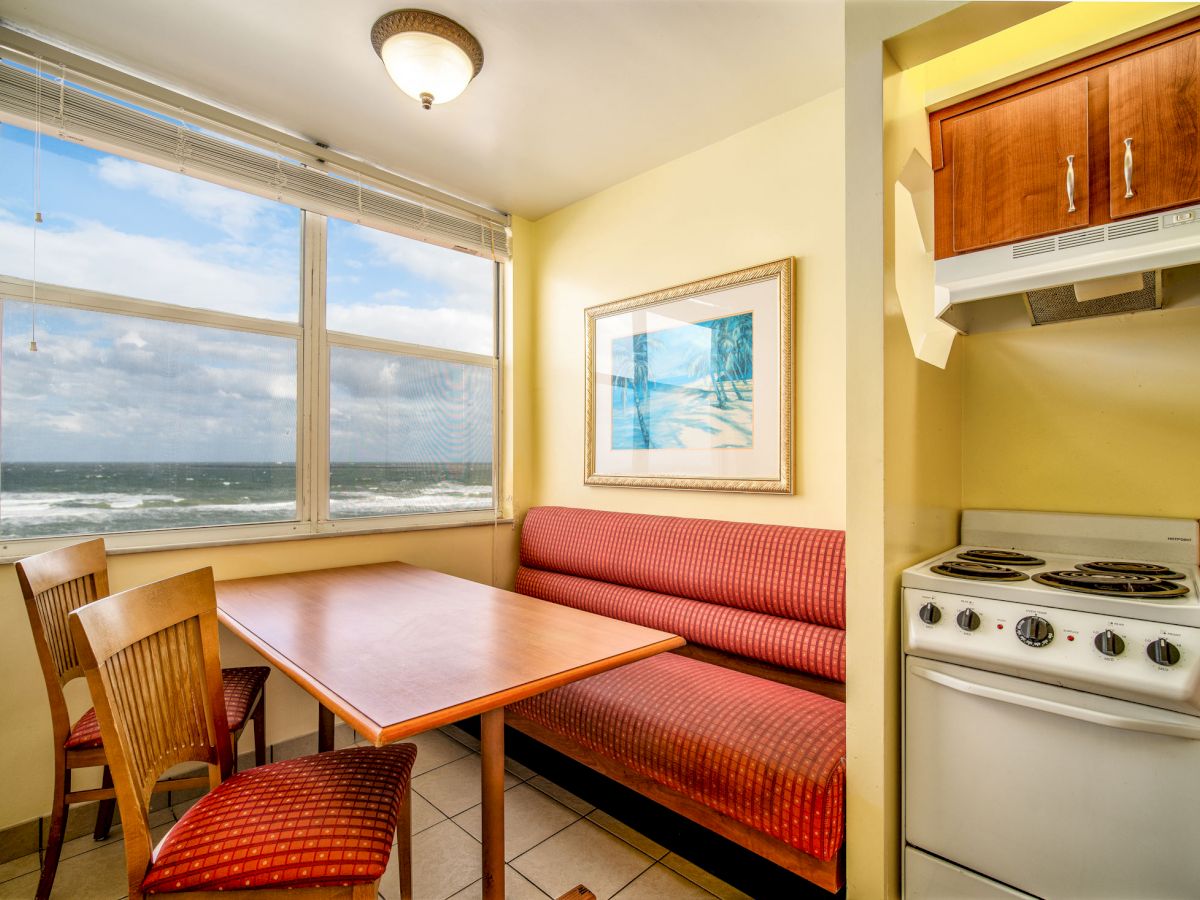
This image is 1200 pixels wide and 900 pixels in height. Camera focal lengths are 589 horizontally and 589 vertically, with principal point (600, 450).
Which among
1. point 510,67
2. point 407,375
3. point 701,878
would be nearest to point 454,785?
point 701,878

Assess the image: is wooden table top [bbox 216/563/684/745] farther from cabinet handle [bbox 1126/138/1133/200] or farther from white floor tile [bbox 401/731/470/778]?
cabinet handle [bbox 1126/138/1133/200]

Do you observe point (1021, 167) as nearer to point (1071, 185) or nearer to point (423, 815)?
point (1071, 185)

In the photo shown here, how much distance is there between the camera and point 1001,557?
1702 millimetres

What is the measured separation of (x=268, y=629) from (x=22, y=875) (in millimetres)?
1163

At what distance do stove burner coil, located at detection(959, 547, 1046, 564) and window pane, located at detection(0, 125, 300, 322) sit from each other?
A: 2.82 meters

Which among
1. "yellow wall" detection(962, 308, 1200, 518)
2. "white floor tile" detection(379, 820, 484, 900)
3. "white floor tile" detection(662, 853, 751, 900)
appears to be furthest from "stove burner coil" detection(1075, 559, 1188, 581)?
"white floor tile" detection(379, 820, 484, 900)

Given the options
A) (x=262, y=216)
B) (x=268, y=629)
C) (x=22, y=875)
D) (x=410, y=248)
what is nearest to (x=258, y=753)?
(x=22, y=875)

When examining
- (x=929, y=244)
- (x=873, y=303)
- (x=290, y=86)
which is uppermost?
(x=290, y=86)

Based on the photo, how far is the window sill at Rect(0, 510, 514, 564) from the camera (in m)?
2.04

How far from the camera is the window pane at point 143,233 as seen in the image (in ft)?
6.74

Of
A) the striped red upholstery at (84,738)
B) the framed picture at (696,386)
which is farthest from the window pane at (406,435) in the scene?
the striped red upholstery at (84,738)

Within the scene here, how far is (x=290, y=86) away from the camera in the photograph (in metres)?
2.27

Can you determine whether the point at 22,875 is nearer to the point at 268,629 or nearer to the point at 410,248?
the point at 268,629

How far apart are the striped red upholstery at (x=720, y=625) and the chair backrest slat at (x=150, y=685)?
1550 mm
